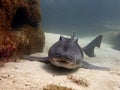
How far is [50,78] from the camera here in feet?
19.9

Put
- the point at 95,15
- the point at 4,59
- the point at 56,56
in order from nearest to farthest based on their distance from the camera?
the point at 56,56, the point at 4,59, the point at 95,15

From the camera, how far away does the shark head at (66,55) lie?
6513 millimetres

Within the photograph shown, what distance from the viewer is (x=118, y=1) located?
105 feet

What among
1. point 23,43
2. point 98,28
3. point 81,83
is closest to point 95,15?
point 98,28

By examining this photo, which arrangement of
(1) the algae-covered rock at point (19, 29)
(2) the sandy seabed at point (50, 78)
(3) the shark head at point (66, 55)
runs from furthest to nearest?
(1) the algae-covered rock at point (19, 29) < (3) the shark head at point (66, 55) < (2) the sandy seabed at point (50, 78)

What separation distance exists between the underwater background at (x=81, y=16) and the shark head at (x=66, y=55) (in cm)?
1780

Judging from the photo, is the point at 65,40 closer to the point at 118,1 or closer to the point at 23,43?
the point at 23,43

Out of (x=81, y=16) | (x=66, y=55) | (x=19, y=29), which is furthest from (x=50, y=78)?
(x=81, y=16)

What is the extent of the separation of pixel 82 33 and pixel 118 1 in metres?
9.24

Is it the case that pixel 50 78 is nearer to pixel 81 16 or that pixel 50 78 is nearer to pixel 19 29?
pixel 19 29

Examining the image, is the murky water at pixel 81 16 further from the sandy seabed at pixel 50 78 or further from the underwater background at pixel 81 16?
the sandy seabed at pixel 50 78

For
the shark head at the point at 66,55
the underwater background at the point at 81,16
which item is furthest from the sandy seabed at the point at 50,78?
the underwater background at the point at 81,16

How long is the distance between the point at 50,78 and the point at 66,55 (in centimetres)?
85

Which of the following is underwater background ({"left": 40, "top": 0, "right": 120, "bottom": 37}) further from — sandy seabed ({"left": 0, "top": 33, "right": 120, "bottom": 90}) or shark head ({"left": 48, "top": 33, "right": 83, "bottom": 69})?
sandy seabed ({"left": 0, "top": 33, "right": 120, "bottom": 90})
